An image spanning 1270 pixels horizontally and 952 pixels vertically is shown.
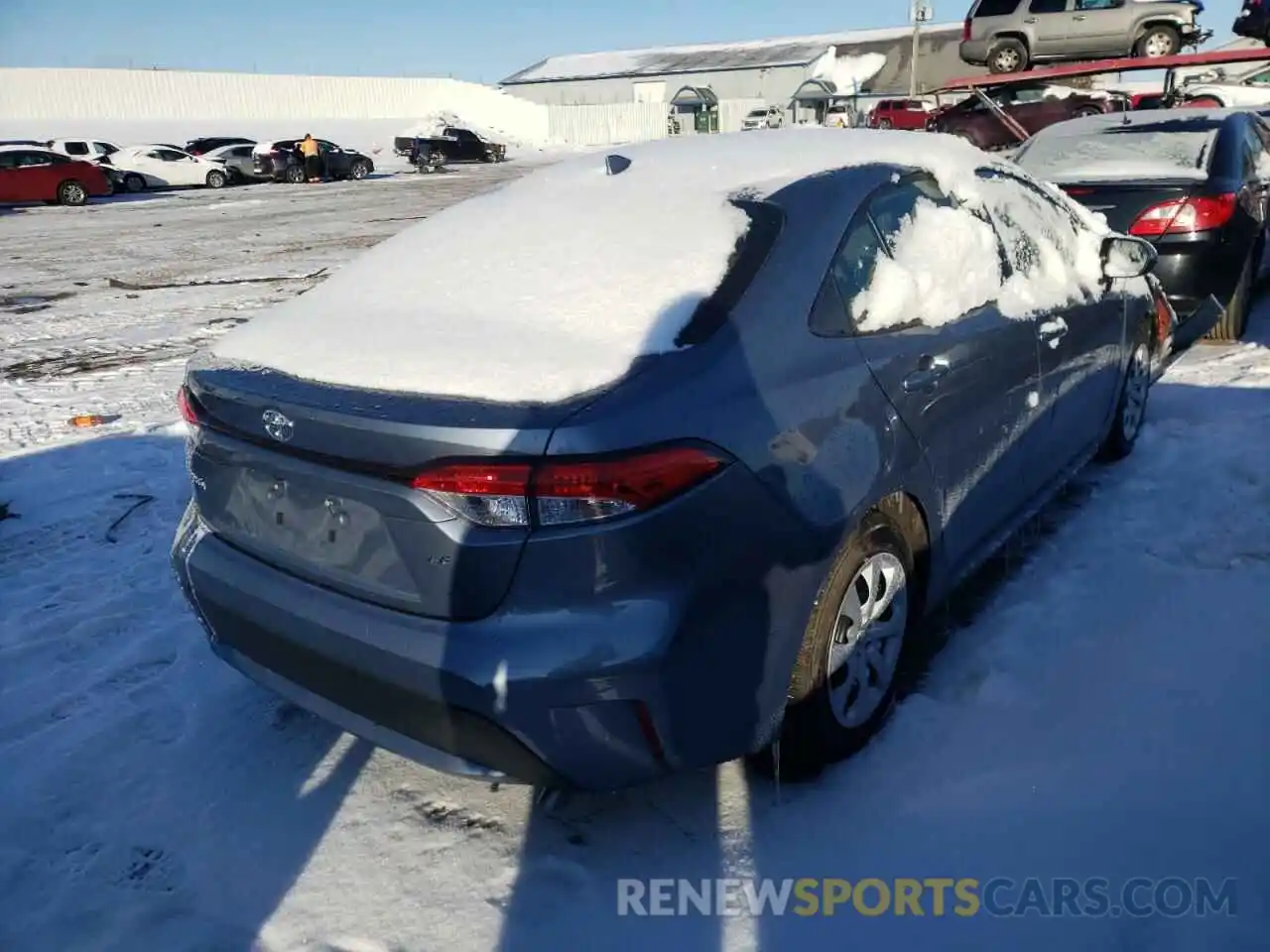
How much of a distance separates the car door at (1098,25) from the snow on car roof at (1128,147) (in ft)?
44.5

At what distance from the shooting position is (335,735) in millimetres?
2961

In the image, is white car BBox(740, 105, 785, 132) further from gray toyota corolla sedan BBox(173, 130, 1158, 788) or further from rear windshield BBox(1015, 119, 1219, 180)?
gray toyota corolla sedan BBox(173, 130, 1158, 788)

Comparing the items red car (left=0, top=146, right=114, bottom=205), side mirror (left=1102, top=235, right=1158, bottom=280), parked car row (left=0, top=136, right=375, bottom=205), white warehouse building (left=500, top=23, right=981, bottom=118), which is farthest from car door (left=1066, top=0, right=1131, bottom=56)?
white warehouse building (left=500, top=23, right=981, bottom=118)

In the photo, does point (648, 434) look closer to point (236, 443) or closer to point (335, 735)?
point (236, 443)

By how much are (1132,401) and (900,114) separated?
24985 millimetres

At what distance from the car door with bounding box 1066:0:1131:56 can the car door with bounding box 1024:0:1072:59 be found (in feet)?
0.52

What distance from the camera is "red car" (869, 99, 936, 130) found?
26.4m

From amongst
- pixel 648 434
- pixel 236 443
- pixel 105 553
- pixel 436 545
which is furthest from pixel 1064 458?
pixel 105 553

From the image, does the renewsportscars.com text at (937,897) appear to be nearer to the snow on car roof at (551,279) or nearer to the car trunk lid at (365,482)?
the car trunk lid at (365,482)

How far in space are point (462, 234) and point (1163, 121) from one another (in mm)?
5736

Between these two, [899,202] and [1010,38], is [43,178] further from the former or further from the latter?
[899,202]

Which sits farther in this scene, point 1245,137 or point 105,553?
point 1245,137

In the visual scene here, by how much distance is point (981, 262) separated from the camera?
10.4ft

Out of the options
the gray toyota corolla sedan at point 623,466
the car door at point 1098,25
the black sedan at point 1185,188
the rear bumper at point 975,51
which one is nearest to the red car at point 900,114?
the rear bumper at point 975,51
